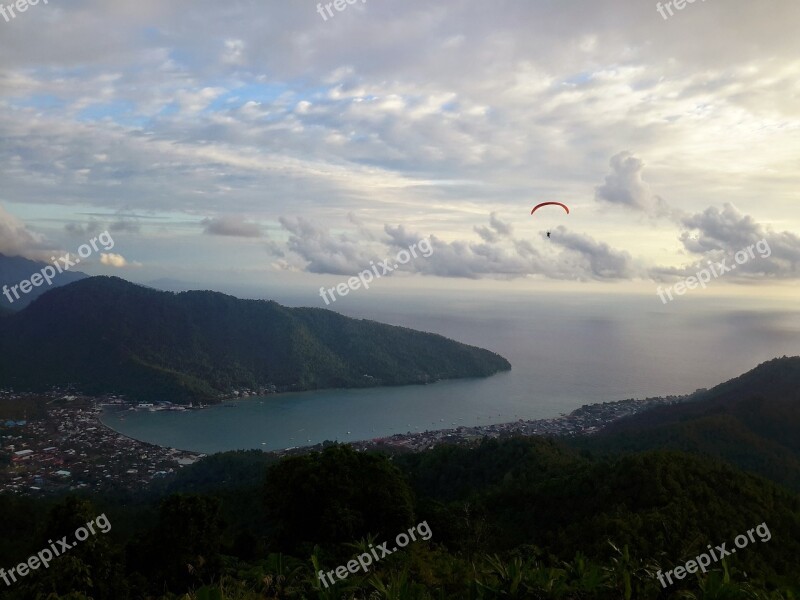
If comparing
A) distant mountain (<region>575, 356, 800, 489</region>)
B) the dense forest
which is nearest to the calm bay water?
distant mountain (<region>575, 356, 800, 489</region>)

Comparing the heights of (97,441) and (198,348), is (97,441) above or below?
below

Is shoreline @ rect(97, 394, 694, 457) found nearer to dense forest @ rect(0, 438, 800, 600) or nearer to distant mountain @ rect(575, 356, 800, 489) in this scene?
distant mountain @ rect(575, 356, 800, 489)

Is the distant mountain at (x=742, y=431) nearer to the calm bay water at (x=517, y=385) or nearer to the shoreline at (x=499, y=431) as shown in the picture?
the shoreline at (x=499, y=431)

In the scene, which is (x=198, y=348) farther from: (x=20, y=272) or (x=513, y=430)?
(x=20, y=272)

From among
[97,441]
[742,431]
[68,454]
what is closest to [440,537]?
[742,431]

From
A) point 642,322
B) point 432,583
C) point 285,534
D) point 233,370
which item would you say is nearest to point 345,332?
point 233,370

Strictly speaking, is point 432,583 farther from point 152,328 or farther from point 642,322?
point 642,322

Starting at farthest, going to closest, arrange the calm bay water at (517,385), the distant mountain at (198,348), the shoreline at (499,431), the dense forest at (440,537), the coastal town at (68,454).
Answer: the distant mountain at (198,348) < the calm bay water at (517,385) < the shoreline at (499,431) < the coastal town at (68,454) < the dense forest at (440,537)

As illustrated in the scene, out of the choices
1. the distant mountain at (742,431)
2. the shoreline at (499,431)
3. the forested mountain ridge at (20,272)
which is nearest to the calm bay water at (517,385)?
the shoreline at (499,431)
